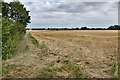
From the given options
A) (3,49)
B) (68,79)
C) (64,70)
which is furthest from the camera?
(3,49)

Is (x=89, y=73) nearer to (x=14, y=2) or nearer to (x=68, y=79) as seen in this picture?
(x=68, y=79)

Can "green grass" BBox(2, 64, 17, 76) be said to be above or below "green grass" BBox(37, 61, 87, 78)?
above

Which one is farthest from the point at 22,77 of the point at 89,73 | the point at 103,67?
the point at 103,67

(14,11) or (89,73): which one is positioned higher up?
(14,11)

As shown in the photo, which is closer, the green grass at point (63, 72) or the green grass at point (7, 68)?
the green grass at point (63, 72)

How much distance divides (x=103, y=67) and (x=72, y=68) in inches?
68.5

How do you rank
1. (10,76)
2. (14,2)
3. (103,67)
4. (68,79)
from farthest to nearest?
(14,2)
(103,67)
(10,76)
(68,79)

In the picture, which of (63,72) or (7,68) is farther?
(7,68)

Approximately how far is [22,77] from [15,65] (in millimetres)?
2574

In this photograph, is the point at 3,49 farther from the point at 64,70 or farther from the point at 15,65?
the point at 64,70

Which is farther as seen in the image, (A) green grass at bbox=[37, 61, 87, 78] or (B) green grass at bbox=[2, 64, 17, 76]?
(B) green grass at bbox=[2, 64, 17, 76]

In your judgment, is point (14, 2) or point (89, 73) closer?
point (89, 73)

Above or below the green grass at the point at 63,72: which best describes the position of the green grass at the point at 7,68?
above

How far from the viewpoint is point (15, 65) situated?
13438 mm
